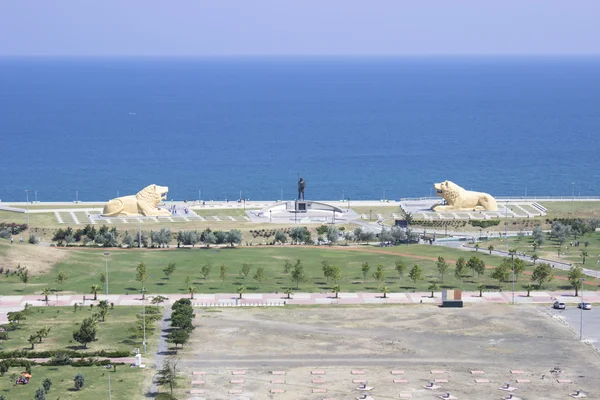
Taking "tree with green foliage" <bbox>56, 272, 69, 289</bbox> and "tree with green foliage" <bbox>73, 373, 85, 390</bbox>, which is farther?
"tree with green foliage" <bbox>56, 272, 69, 289</bbox>

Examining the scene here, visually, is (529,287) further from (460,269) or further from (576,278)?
(460,269)

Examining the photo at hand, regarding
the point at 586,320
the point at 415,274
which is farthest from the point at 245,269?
the point at 586,320

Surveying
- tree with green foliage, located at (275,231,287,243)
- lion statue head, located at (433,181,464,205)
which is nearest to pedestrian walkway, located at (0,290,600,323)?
tree with green foliage, located at (275,231,287,243)

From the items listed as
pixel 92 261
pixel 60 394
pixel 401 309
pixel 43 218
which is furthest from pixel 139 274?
pixel 43 218

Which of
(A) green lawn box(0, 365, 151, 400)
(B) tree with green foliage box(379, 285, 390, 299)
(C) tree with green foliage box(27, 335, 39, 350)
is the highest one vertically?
(B) tree with green foliage box(379, 285, 390, 299)

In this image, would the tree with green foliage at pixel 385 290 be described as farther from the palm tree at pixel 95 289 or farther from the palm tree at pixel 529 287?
the palm tree at pixel 95 289

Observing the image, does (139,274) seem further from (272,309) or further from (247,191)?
(247,191)

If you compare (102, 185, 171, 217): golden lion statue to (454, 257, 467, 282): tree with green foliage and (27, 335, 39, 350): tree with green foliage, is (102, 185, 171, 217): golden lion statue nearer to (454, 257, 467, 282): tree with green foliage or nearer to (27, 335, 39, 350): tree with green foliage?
(454, 257, 467, 282): tree with green foliage

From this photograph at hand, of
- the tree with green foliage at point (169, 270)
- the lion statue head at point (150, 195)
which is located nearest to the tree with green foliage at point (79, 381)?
the tree with green foliage at point (169, 270)
